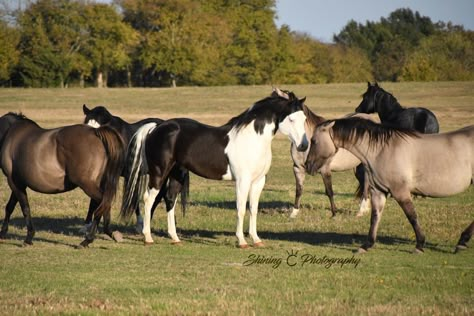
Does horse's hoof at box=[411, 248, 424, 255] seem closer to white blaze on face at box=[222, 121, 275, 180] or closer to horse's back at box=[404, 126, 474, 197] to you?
horse's back at box=[404, 126, 474, 197]

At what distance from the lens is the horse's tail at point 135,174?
42.4ft

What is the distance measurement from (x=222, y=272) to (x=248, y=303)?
5.75 ft

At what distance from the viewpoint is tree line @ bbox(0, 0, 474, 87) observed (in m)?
75.9

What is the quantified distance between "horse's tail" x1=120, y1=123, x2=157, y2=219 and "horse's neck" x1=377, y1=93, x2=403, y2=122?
16.9 feet

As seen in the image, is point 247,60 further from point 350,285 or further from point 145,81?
point 350,285

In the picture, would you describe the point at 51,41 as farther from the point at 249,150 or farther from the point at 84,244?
the point at 249,150

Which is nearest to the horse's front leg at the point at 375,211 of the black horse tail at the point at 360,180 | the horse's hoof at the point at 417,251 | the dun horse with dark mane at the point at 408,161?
the dun horse with dark mane at the point at 408,161

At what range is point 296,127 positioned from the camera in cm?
1227

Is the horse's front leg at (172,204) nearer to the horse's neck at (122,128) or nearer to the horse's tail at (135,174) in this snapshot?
the horse's tail at (135,174)

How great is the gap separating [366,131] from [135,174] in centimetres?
352

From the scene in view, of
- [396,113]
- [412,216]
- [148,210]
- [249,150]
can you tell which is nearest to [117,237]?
[148,210]

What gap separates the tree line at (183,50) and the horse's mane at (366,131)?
2512 inches

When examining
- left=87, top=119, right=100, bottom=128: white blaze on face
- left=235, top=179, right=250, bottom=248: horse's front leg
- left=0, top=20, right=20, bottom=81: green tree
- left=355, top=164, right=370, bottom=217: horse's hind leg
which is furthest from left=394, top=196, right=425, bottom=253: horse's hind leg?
left=0, top=20, right=20, bottom=81: green tree

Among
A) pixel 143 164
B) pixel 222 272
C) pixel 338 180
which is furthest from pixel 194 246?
pixel 338 180
